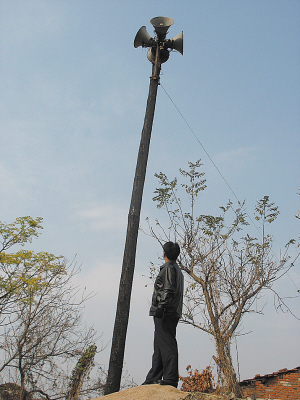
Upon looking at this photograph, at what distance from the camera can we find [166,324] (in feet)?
15.9

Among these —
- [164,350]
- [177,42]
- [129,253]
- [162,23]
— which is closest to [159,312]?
[164,350]

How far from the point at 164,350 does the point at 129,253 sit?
5.93ft

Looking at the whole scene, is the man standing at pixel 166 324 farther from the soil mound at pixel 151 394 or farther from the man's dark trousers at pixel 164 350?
the soil mound at pixel 151 394

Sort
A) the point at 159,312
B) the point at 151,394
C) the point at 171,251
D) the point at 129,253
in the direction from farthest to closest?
the point at 129,253
the point at 171,251
the point at 159,312
the point at 151,394

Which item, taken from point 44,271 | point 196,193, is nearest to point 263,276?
point 196,193

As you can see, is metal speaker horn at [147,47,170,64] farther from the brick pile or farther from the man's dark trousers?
the brick pile

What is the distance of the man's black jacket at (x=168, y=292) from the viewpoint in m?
4.67

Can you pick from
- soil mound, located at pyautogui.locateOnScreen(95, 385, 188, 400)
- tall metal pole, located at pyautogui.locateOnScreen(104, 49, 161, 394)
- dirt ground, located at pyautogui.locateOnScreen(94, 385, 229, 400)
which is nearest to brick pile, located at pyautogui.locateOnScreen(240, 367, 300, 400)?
tall metal pole, located at pyautogui.locateOnScreen(104, 49, 161, 394)

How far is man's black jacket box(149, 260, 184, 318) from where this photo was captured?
184 inches

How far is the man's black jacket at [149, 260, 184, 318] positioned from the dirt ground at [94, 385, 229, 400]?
2.91 feet

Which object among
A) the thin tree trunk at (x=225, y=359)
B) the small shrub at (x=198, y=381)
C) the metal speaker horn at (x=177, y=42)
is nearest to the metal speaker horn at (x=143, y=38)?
the metal speaker horn at (x=177, y=42)

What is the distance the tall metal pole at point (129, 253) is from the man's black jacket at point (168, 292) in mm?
899

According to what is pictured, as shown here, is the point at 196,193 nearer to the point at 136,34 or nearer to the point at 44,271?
the point at 44,271

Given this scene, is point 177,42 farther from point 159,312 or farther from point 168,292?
point 159,312
